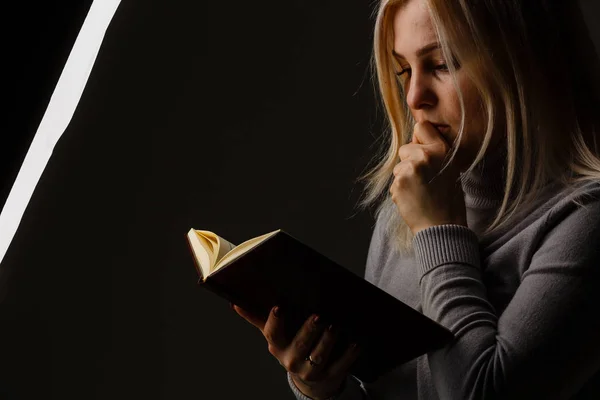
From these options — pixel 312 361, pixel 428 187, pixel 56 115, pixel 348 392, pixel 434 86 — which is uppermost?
pixel 56 115

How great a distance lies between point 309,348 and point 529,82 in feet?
1.50

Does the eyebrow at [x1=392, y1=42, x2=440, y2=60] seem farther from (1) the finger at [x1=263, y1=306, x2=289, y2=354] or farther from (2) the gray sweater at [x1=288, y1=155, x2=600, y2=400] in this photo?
(1) the finger at [x1=263, y1=306, x2=289, y2=354]

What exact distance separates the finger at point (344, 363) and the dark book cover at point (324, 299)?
0.4 inches

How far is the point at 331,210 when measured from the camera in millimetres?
2293

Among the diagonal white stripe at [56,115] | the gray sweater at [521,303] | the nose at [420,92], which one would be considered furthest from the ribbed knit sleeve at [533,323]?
the diagonal white stripe at [56,115]

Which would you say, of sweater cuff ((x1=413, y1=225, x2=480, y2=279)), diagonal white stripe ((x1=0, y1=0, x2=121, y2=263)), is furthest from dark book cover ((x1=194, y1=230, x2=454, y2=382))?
diagonal white stripe ((x1=0, y1=0, x2=121, y2=263))

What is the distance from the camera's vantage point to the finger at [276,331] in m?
1.01

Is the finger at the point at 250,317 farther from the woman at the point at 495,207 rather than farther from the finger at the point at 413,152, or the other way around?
the finger at the point at 413,152

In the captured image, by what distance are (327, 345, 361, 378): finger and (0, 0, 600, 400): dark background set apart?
101 centimetres

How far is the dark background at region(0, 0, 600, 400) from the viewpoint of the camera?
2.02 m

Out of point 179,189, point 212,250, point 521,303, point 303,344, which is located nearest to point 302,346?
point 303,344

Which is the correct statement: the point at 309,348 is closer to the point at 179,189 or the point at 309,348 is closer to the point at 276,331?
the point at 276,331

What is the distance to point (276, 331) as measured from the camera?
1.03m

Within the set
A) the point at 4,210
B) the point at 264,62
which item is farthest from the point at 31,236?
the point at 4,210
